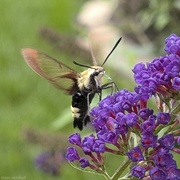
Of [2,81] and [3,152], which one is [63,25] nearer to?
[2,81]

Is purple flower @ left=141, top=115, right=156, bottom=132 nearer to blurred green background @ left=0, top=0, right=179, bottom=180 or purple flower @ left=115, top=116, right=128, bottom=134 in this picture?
purple flower @ left=115, top=116, right=128, bottom=134

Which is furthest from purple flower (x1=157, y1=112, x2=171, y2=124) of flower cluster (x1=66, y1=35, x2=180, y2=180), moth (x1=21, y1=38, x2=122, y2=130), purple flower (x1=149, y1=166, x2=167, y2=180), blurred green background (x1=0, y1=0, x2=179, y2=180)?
blurred green background (x1=0, y1=0, x2=179, y2=180)

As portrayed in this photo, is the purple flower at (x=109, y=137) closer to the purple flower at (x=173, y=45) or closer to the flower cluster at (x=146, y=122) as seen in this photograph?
the flower cluster at (x=146, y=122)

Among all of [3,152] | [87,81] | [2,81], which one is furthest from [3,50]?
[87,81]

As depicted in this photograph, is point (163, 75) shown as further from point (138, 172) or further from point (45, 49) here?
point (45, 49)

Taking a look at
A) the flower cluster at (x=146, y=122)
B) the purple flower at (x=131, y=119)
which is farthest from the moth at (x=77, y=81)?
the purple flower at (x=131, y=119)

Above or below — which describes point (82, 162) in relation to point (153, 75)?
below

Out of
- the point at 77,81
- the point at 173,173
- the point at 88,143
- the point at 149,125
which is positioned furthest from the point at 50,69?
the point at 173,173
